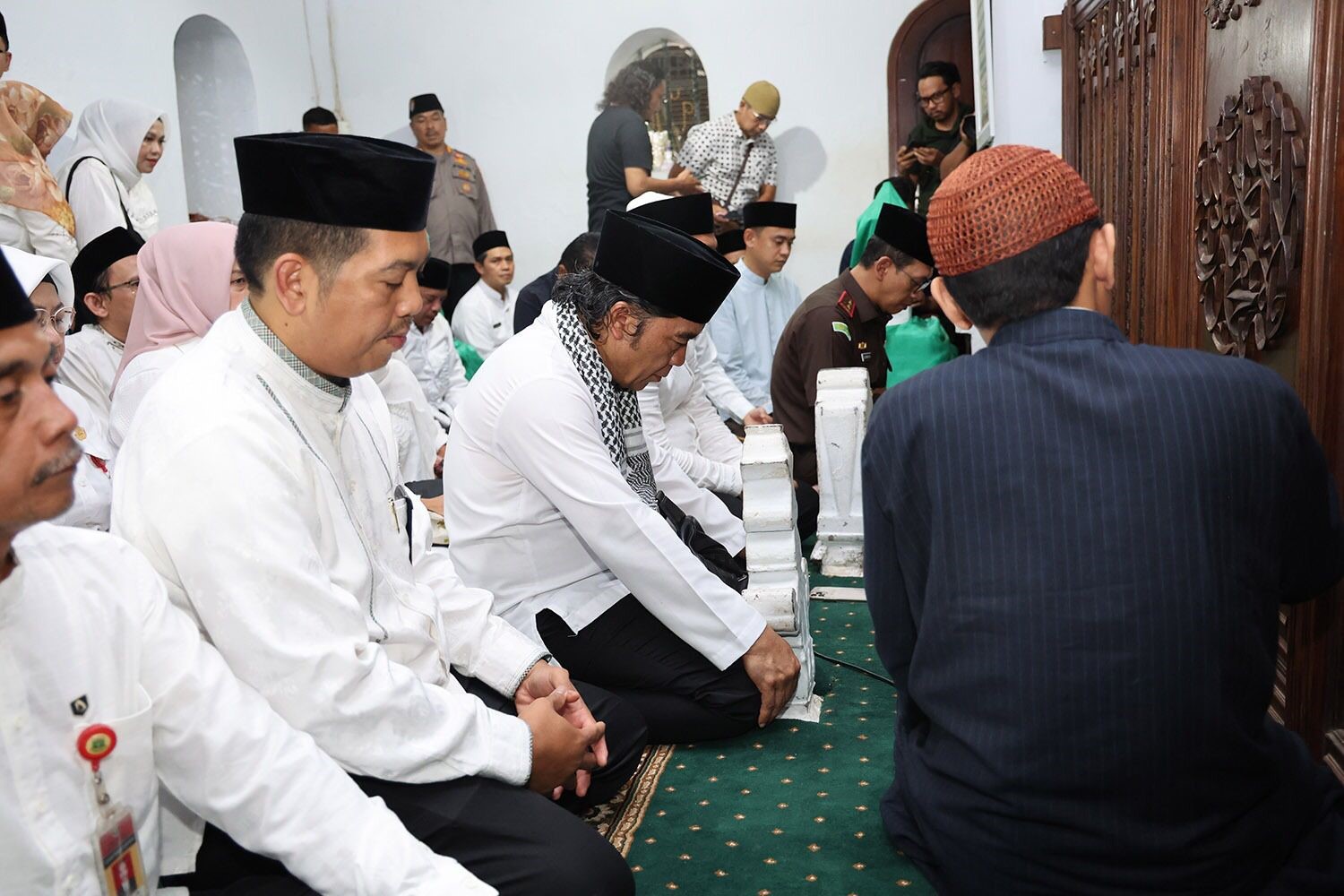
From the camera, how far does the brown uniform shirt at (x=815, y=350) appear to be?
13.8 ft

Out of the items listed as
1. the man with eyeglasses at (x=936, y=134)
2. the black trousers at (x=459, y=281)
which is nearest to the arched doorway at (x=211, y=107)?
Result: the black trousers at (x=459, y=281)

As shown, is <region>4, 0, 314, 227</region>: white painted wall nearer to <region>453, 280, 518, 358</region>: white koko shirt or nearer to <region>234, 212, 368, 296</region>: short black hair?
<region>453, 280, 518, 358</region>: white koko shirt

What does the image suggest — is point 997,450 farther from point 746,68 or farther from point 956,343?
point 746,68

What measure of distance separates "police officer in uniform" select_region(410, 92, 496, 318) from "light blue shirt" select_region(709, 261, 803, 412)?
281 centimetres

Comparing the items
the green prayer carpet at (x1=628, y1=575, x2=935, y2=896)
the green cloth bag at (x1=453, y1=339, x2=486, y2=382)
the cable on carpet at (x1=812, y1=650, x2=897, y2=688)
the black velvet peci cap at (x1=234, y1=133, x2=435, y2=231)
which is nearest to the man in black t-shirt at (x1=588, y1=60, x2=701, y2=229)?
the green cloth bag at (x1=453, y1=339, x2=486, y2=382)

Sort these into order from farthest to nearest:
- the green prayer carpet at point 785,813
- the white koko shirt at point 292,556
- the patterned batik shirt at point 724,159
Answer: the patterned batik shirt at point 724,159, the green prayer carpet at point 785,813, the white koko shirt at point 292,556

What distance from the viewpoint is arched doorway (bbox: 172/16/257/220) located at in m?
7.90

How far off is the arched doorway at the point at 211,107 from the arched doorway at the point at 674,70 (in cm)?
269

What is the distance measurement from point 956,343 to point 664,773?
15.9ft

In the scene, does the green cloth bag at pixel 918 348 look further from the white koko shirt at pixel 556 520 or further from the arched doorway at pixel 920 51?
the white koko shirt at pixel 556 520

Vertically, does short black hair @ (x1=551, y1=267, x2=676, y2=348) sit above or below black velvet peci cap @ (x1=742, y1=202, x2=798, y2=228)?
below

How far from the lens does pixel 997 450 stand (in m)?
A: 1.37

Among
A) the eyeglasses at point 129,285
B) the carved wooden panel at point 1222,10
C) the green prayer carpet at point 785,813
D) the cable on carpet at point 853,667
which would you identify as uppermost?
the carved wooden panel at point 1222,10

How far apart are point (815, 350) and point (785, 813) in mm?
2225
